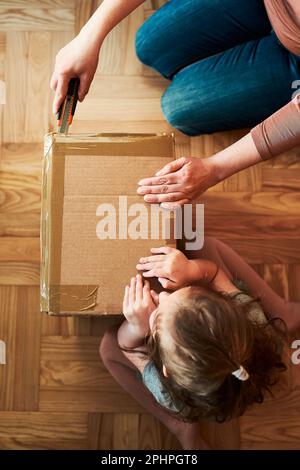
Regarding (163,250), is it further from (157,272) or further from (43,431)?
(43,431)

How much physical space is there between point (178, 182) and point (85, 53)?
29cm

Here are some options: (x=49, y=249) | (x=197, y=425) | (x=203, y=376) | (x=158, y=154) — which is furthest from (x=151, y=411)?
(x=158, y=154)

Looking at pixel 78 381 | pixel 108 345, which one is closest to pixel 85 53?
pixel 108 345

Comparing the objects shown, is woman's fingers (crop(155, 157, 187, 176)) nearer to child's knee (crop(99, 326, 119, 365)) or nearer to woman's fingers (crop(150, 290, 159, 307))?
woman's fingers (crop(150, 290, 159, 307))

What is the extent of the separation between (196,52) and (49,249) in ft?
1.83

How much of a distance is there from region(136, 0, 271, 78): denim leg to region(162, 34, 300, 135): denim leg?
0.02 metres

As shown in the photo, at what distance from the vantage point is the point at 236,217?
1.01m

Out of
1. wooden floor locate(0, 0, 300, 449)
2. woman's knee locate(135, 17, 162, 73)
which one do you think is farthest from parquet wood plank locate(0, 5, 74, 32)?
woman's knee locate(135, 17, 162, 73)

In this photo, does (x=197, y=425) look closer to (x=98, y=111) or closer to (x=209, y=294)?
(x=209, y=294)

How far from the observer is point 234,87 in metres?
0.86

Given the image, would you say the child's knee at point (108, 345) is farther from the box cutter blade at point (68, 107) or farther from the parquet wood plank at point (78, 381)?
the box cutter blade at point (68, 107)

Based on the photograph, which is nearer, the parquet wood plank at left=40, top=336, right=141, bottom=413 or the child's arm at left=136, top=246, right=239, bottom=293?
the child's arm at left=136, top=246, right=239, bottom=293

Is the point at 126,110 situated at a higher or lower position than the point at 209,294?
higher

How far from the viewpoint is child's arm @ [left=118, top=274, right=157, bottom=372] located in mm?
673
